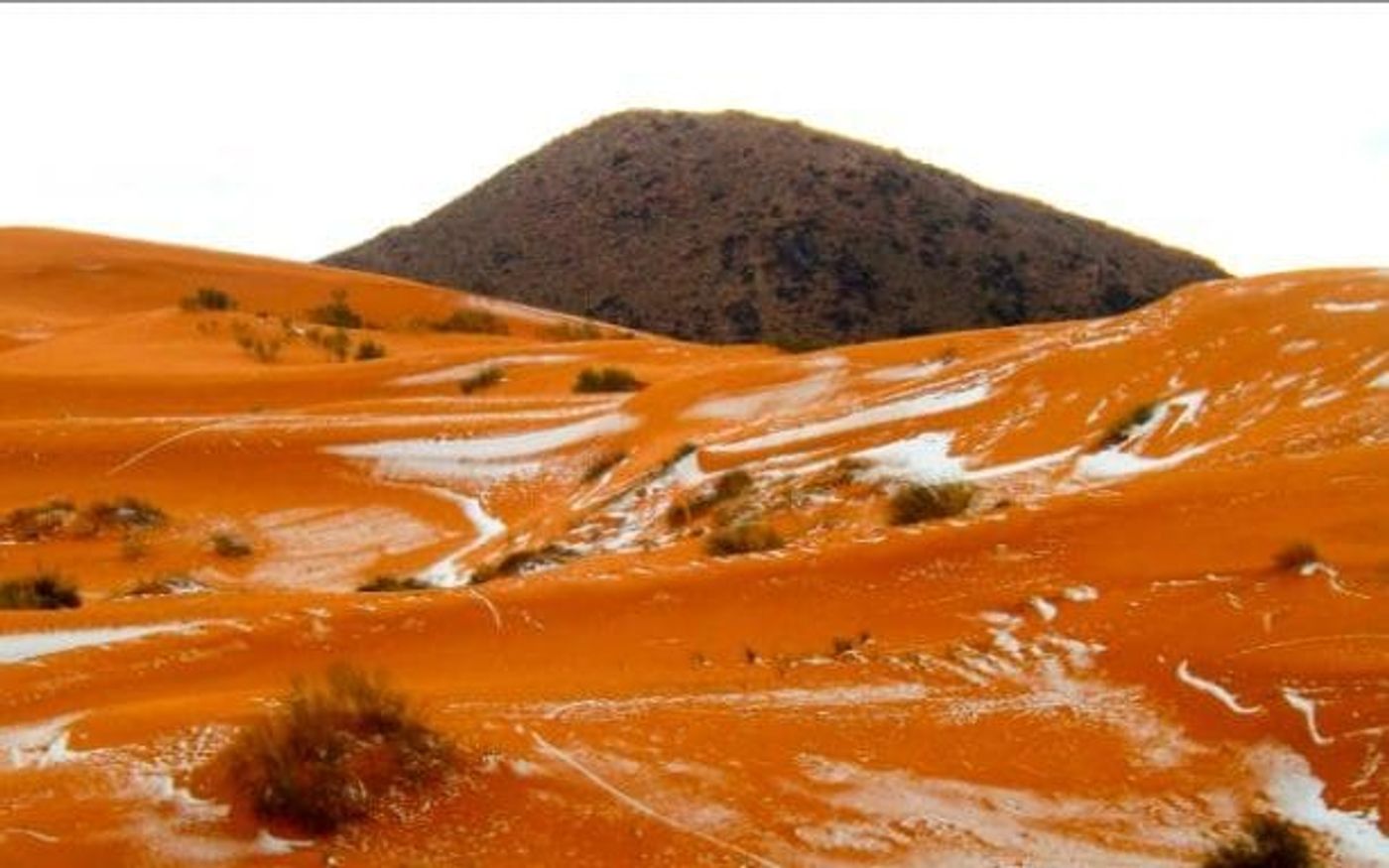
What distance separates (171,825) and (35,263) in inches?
1865

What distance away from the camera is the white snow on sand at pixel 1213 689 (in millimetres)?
7191

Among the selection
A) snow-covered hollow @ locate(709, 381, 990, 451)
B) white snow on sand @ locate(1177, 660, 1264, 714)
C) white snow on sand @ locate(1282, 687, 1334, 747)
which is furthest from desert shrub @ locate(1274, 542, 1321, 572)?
snow-covered hollow @ locate(709, 381, 990, 451)

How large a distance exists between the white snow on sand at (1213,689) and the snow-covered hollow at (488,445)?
485 inches

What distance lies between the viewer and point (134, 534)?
16.7 m

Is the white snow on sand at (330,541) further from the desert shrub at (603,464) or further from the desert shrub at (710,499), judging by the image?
the desert shrub at (710,499)

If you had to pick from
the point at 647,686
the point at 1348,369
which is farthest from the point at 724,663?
the point at 1348,369

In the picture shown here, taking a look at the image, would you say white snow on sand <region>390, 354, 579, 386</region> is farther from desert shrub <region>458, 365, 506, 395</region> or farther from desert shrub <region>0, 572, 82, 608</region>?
desert shrub <region>0, 572, 82, 608</region>

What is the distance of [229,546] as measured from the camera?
16156 millimetres

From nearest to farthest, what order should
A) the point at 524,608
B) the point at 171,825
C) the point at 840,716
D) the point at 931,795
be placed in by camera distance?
the point at 171,825 → the point at 931,795 → the point at 840,716 → the point at 524,608

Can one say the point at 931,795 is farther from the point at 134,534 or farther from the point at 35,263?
the point at 35,263

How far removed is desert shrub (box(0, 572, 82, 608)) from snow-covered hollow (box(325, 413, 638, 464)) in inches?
345

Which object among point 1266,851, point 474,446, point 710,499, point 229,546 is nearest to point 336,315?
point 474,446

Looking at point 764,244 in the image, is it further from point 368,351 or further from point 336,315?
point 368,351

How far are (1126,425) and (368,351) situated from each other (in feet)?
72.8
